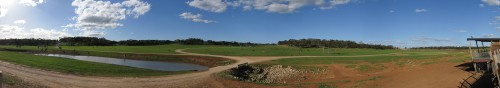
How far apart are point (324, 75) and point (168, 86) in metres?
18.5

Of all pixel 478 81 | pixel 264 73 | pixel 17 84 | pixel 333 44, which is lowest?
pixel 264 73

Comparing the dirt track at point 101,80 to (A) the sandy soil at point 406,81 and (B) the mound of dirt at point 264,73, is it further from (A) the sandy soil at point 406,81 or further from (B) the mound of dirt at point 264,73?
(B) the mound of dirt at point 264,73

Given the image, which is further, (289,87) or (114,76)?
(114,76)

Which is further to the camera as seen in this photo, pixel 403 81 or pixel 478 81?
pixel 403 81

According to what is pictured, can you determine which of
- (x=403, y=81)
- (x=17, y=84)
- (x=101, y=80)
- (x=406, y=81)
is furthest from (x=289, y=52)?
(x=17, y=84)

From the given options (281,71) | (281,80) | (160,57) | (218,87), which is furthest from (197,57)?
(218,87)

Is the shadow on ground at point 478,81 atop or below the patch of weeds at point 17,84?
atop

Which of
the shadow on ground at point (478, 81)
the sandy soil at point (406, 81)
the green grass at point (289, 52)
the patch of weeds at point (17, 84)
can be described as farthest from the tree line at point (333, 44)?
the patch of weeds at point (17, 84)

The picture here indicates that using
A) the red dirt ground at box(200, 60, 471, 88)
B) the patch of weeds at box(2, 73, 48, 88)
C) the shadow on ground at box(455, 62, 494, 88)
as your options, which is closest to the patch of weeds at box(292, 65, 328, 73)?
the red dirt ground at box(200, 60, 471, 88)

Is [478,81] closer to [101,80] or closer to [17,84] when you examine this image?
[101,80]

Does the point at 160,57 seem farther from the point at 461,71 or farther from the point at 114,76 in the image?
the point at 461,71

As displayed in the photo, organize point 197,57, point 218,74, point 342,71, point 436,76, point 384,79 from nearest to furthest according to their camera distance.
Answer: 1. point 436,76
2. point 384,79
3. point 218,74
4. point 342,71
5. point 197,57

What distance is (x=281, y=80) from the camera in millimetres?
41156

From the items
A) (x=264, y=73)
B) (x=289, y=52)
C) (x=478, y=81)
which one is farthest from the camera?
(x=289, y=52)
